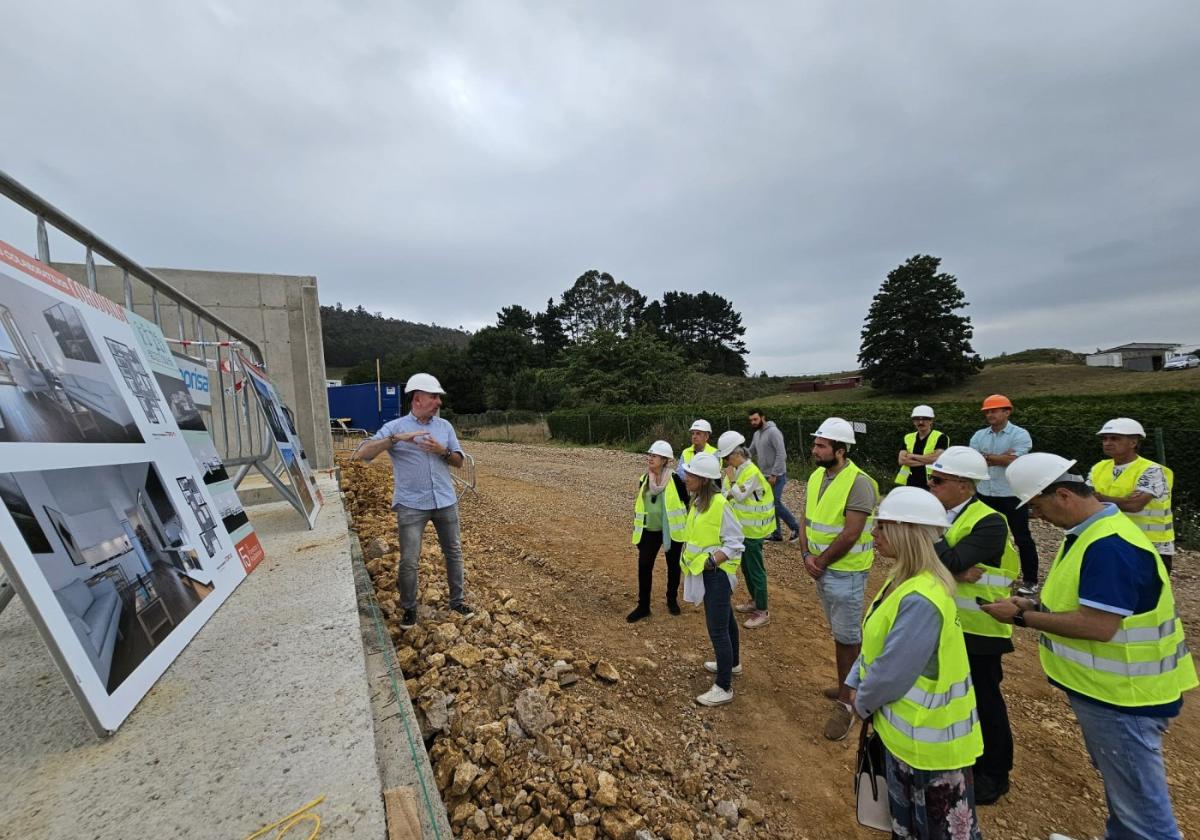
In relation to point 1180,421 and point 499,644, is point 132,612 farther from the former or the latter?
point 1180,421

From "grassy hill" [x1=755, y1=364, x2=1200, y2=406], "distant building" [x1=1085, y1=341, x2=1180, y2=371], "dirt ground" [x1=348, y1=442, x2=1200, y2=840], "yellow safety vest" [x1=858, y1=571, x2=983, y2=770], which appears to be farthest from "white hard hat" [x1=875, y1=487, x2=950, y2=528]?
"distant building" [x1=1085, y1=341, x2=1180, y2=371]

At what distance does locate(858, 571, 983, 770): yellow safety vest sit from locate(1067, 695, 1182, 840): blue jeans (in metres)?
0.53

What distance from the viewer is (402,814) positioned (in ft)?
5.56

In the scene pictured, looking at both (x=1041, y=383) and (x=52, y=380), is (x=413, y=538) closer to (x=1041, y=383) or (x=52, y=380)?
(x=52, y=380)

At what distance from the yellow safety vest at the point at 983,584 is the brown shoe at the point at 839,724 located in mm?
1040

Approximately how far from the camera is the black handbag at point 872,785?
2.16m

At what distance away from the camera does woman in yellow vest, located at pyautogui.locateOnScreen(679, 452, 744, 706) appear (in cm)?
347

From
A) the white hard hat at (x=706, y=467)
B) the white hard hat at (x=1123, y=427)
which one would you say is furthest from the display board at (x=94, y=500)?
the white hard hat at (x=1123, y=427)

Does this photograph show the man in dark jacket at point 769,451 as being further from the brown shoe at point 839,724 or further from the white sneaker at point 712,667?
the brown shoe at point 839,724

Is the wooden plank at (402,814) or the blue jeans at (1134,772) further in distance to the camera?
the blue jeans at (1134,772)

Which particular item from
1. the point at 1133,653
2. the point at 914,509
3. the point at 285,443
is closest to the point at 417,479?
the point at 285,443

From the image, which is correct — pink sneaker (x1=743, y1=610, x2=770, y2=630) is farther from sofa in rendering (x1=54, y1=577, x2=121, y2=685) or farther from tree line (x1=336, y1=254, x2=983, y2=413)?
tree line (x1=336, y1=254, x2=983, y2=413)

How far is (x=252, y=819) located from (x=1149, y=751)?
3.11 m

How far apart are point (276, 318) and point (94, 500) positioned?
7058mm
